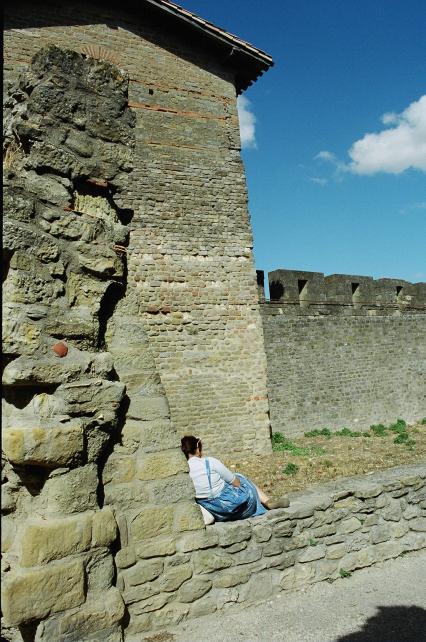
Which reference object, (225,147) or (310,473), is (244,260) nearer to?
(225,147)

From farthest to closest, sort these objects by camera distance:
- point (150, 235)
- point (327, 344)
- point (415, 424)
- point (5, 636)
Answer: point (415, 424) < point (327, 344) < point (150, 235) < point (5, 636)

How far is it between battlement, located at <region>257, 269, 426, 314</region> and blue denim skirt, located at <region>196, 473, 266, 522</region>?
32.4 feet

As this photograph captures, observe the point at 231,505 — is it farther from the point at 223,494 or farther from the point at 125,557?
the point at 125,557

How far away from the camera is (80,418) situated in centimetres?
279

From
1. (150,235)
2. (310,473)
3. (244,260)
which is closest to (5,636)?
(310,473)

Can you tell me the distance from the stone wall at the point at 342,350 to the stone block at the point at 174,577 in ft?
33.8

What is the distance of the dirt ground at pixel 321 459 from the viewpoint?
843 cm

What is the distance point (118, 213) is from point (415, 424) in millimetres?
15676

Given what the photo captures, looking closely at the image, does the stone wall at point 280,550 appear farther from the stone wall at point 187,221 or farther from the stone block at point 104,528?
the stone wall at point 187,221

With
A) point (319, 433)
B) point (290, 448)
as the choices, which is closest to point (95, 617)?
point (290, 448)

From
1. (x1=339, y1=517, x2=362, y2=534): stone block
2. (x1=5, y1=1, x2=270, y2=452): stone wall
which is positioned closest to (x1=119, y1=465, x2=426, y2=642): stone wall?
(x1=339, y1=517, x2=362, y2=534): stone block

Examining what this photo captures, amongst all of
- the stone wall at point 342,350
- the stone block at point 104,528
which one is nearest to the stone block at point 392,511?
the stone block at point 104,528

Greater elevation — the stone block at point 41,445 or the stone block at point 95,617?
the stone block at point 41,445

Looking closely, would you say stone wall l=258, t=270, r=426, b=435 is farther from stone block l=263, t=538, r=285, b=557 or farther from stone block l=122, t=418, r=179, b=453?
stone block l=122, t=418, r=179, b=453
